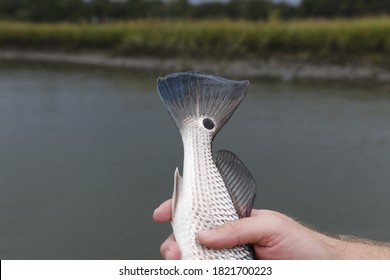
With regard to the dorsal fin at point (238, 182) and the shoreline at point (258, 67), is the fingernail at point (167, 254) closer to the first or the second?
the dorsal fin at point (238, 182)

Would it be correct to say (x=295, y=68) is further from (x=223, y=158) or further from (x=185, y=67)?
(x=223, y=158)

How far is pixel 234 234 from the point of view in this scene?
0.96 m

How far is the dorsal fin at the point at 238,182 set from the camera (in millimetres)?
989

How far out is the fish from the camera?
970 mm

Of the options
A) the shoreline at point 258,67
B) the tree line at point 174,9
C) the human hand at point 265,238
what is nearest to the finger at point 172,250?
the human hand at point 265,238

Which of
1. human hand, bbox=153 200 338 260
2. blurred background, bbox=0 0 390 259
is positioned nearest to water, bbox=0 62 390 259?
blurred background, bbox=0 0 390 259

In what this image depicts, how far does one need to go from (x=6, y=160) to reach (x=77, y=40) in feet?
19.7

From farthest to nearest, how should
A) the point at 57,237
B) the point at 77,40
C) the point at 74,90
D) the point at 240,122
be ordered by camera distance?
1. the point at 77,40
2. the point at 74,90
3. the point at 240,122
4. the point at 57,237

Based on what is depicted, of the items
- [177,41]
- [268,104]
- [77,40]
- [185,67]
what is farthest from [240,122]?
[77,40]

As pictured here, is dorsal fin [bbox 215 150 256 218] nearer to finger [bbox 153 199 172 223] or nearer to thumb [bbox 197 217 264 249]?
thumb [bbox 197 217 264 249]

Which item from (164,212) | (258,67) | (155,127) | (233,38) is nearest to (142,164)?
(155,127)

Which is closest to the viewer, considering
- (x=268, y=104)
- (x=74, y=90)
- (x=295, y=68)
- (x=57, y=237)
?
(x=57, y=237)

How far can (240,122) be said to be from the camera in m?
4.89

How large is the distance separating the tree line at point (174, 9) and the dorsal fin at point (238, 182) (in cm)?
1136
